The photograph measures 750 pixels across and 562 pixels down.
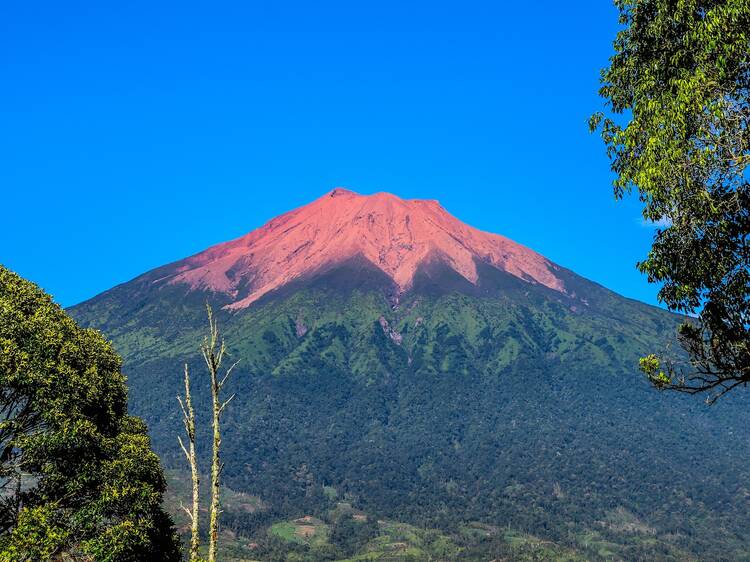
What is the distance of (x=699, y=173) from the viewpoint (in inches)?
767

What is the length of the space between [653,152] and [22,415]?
22801 mm

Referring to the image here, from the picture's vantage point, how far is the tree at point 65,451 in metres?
27.9

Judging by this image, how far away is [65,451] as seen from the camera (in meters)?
28.7

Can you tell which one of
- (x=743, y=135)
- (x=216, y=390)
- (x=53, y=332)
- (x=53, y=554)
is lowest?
(x=53, y=554)

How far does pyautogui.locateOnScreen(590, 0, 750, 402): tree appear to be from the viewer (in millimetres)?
19094

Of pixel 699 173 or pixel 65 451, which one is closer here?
pixel 699 173

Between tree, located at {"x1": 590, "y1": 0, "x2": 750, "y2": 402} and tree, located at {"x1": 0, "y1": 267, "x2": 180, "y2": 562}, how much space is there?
1907cm

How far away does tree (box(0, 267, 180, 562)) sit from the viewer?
91.6ft

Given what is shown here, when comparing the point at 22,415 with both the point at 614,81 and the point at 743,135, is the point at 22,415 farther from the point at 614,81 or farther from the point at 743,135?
the point at 743,135

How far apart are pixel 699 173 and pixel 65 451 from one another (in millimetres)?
22876

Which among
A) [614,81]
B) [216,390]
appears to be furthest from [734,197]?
[216,390]

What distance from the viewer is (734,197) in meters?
19.1

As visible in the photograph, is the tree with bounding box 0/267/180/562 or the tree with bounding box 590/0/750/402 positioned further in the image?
the tree with bounding box 0/267/180/562

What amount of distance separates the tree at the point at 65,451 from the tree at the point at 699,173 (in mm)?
19070
